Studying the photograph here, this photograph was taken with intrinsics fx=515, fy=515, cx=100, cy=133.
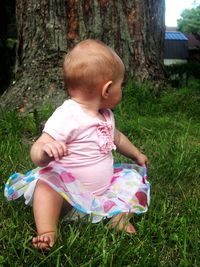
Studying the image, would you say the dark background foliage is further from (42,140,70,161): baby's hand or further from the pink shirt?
(42,140,70,161): baby's hand

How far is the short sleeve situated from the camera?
97.4 inches

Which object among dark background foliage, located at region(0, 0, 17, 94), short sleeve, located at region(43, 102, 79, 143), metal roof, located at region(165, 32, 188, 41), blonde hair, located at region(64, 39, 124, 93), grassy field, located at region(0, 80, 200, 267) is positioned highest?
blonde hair, located at region(64, 39, 124, 93)

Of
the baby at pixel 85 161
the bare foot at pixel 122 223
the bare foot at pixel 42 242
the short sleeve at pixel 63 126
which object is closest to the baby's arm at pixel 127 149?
the baby at pixel 85 161

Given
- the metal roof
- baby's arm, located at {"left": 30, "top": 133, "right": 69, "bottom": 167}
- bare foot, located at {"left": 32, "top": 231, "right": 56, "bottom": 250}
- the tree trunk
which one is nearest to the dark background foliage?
the tree trunk

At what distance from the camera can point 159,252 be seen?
84.0 inches

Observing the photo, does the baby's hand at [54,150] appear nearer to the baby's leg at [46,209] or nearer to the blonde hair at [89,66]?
the baby's leg at [46,209]

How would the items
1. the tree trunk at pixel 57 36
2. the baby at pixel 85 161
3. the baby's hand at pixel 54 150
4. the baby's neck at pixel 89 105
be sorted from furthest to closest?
1. the tree trunk at pixel 57 36
2. the baby's neck at pixel 89 105
3. the baby at pixel 85 161
4. the baby's hand at pixel 54 150

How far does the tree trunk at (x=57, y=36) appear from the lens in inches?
188

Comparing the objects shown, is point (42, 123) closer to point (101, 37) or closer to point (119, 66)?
point (101, 37)

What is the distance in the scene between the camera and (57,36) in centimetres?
481

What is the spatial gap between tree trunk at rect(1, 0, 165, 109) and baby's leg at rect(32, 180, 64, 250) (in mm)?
2358

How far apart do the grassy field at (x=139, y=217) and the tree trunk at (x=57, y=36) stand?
0.35m

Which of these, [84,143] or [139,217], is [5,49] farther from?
[139,217]

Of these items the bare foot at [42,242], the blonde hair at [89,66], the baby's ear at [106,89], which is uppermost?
the blonde hair at [89,66]
